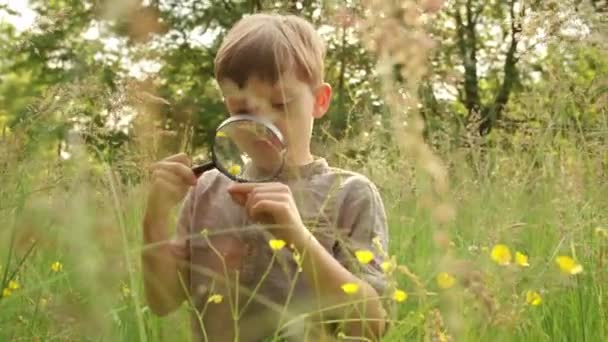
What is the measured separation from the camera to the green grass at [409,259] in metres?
0.76

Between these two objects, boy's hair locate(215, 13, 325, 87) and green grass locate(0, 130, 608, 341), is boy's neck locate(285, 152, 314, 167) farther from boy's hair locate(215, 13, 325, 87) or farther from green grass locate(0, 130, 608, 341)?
green grass locate(0, 130, 608, 341)

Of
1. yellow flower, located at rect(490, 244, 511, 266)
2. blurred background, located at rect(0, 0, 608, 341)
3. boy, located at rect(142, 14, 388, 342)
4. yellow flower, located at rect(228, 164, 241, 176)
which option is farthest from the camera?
boy, located at rect(142, 14, 388, 342)

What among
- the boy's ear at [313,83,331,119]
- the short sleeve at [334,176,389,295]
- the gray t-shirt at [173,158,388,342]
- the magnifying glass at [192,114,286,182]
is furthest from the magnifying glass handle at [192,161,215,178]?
the boy's ear at [313,83,331,119]

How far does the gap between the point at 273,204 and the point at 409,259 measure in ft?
4.28

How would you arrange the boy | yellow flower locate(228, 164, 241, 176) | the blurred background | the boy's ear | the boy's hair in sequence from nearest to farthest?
the blurred background
yellow flower locate(228, 164, 241, 176)
the boy
the boy's hair
the boy's ear

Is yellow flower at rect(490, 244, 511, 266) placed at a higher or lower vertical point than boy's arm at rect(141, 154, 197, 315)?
higher

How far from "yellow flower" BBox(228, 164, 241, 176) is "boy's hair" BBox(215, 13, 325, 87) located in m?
0.29

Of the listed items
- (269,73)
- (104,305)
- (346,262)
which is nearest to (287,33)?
(269,73)

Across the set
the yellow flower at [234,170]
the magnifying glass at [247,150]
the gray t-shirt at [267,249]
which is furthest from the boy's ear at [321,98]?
the yellow flower at [234,170]

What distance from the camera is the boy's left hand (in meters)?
1.36

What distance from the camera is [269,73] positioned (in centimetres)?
181

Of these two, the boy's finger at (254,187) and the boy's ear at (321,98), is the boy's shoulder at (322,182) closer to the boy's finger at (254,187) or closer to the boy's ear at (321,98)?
the boy's ear at (321,98)

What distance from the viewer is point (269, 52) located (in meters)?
1.79

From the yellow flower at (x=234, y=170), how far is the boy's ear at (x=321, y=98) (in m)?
0.38
